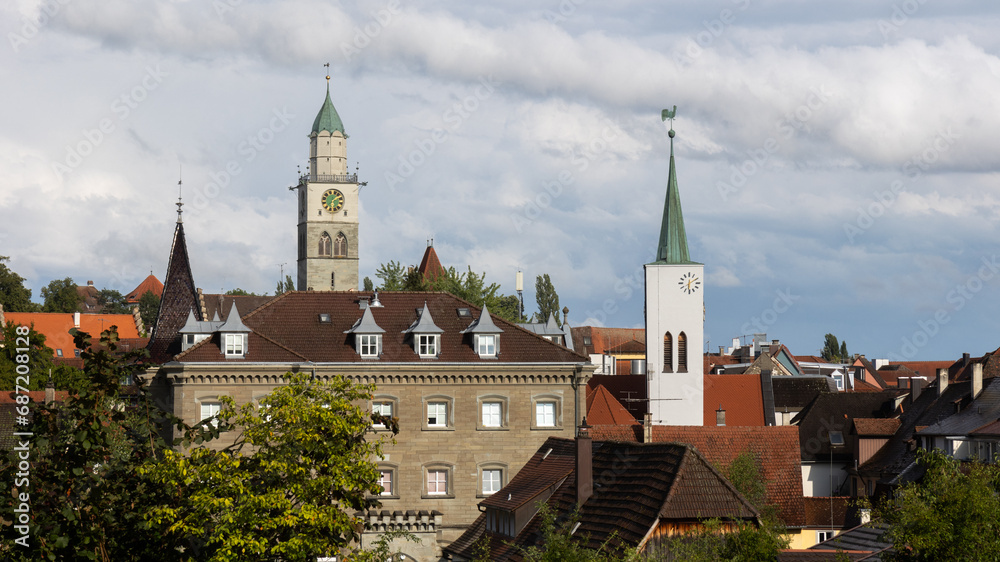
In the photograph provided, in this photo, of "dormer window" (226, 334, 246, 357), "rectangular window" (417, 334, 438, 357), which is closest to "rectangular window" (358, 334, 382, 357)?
"rectangular window" (417, 334, 438, 357)

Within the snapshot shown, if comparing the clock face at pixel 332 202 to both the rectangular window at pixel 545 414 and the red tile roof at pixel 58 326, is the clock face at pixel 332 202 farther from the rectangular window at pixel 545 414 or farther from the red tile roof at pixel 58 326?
the rectangular window at pixel 545 414

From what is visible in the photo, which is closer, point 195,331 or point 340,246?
point 195,331

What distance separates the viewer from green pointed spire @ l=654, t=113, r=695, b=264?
252ft

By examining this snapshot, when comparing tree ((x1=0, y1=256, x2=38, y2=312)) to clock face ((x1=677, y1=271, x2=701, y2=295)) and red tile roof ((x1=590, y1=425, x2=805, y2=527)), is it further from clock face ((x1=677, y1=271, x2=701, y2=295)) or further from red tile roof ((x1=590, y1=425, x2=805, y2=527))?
red tile roof ((x1=590, y1=425, x2=805, y2=527))

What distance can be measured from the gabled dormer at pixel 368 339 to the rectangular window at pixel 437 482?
547 centimetres

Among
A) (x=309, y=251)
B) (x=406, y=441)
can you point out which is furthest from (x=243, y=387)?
(x=309, y=251)

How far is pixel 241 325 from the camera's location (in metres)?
53.2

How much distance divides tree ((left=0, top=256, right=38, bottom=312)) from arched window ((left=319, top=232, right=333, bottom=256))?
27727mm

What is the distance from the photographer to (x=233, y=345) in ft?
174

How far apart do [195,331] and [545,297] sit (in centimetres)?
8472

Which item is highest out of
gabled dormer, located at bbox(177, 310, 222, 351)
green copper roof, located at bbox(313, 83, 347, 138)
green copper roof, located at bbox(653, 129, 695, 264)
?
green copper roof, located at bbox(313, 83, 347, 138)

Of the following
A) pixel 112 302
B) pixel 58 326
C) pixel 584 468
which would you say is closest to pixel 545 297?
pixel 58 326

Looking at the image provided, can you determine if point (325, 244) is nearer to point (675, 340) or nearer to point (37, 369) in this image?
point (675, 340)

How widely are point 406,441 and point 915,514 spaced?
3398cm
